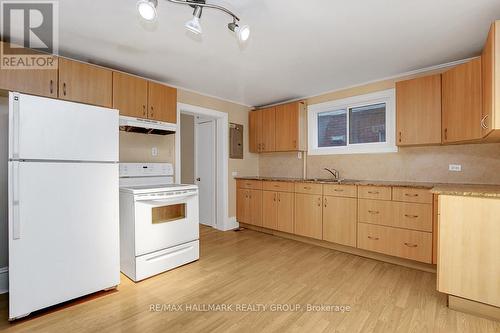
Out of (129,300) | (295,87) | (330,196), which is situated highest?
(295,87)

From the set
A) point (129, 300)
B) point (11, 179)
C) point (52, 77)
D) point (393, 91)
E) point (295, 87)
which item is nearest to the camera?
point (11, 179)

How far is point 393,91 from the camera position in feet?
11.0

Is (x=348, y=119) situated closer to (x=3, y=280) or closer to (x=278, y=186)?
(x=278, y=186)

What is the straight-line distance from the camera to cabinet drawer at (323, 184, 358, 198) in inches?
125

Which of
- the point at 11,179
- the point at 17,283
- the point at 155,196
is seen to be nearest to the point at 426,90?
the point at 155,196

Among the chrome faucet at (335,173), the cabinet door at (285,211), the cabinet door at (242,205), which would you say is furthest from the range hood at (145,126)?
the chrome faucet at (335,173)

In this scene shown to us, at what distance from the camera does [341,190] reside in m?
3.27

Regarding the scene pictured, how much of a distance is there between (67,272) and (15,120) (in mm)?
1252

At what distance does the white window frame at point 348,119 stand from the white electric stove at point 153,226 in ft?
7.48

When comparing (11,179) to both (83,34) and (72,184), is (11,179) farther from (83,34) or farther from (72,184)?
(83,34)

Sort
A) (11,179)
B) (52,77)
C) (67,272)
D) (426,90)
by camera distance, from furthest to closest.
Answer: (426,90), (52,77), (67,272), (11,179)

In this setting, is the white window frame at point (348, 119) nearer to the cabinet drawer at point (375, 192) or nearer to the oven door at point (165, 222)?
the cabinet drawer at point (375, 192)

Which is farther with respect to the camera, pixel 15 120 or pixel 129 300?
pixel 129 300

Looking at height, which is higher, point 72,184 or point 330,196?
point 72,184
